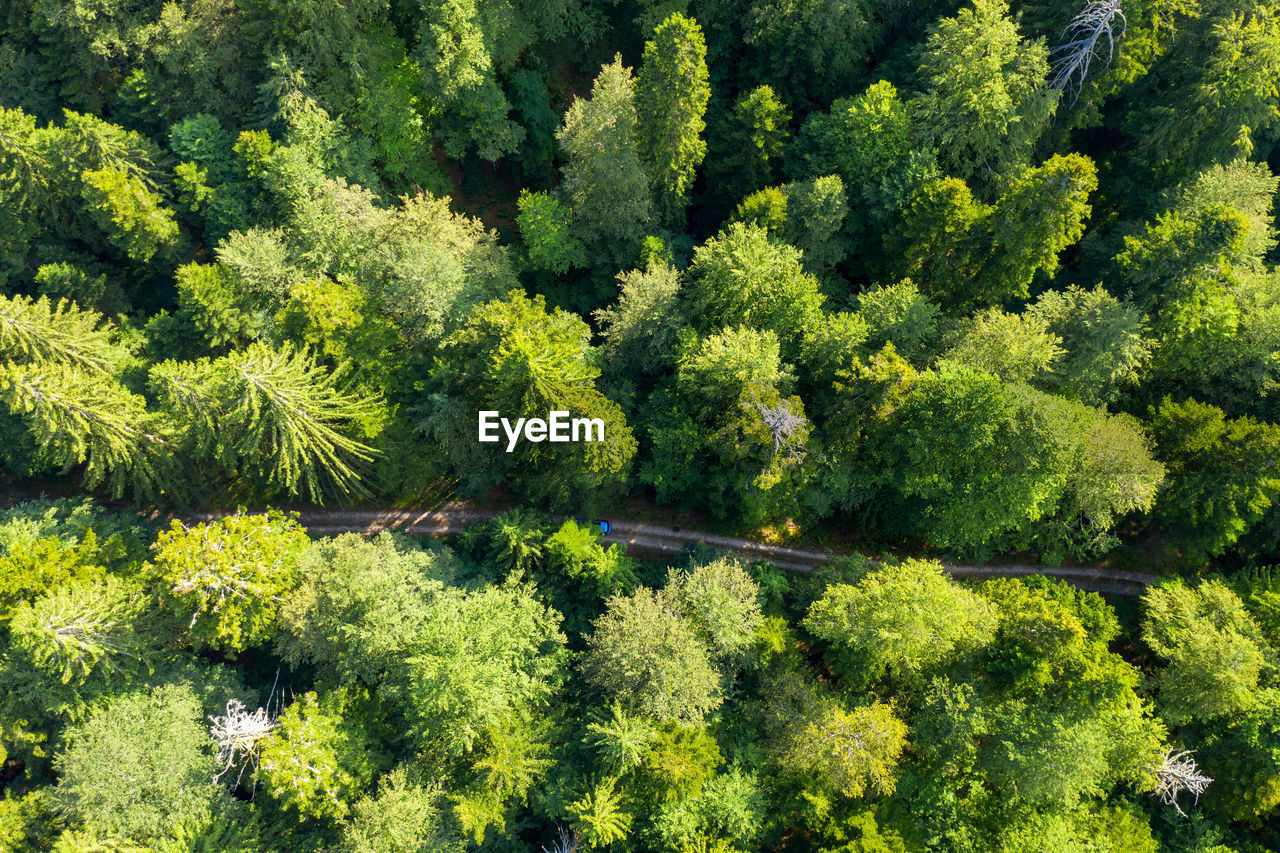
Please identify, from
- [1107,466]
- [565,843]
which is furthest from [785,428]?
[565,843]

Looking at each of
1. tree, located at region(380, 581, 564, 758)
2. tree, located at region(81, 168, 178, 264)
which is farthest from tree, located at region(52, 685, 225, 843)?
tree, located at region(81, 168, 178, 264)

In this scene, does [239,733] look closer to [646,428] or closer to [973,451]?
[646,428]

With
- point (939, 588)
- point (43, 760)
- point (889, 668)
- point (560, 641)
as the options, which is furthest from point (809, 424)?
point (43, 760)

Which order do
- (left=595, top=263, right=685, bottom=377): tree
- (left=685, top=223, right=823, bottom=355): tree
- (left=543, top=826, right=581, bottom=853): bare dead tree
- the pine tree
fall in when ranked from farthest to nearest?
(left=595, top=263, right=685, bottom=377): tree → (left=685, top=223, right=823, bottom=355): tree → the pine tree → (left=543, top=826, right=581, bottom=853): bare dead tree

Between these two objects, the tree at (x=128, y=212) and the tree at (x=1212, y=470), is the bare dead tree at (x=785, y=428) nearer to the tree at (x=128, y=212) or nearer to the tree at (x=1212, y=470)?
the tree at (x=1212, y=470)

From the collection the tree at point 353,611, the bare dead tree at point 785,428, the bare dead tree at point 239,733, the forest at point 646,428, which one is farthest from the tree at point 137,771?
the bare dead tree at point 785,428

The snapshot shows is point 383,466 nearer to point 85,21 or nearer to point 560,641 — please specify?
point 560,641

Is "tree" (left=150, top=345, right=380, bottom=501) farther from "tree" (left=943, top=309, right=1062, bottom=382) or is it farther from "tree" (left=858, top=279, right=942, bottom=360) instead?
"tree" (left=943, top=309, right=1062, bottom=382)
